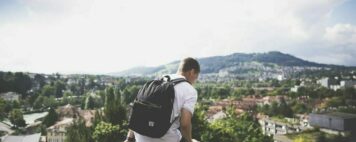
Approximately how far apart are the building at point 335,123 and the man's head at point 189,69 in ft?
170

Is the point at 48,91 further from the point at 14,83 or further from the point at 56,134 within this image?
the point at 56,134

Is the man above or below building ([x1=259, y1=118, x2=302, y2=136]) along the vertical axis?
above

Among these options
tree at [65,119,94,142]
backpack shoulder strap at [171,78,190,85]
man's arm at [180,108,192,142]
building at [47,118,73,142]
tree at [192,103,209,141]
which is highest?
backpack shoulder strap at [171,78,190,85]

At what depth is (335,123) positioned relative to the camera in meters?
51.1

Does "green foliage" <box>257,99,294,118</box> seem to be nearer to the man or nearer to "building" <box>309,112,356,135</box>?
"building" <box>309,112,356,135</box>

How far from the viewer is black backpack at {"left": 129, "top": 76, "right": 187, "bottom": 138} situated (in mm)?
2498

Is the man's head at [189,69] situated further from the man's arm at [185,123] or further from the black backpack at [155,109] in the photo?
the man's arm at [185,123]

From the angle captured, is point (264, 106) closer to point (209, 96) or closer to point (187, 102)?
point (209, 96)

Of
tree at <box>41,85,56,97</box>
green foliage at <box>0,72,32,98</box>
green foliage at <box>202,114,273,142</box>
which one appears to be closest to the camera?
green foliage at <box>202,114,273,142</box>

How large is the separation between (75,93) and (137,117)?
364 ft

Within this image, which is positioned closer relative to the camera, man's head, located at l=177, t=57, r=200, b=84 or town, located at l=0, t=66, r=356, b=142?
man's head, located at l=177, t=57, r=200, b=84

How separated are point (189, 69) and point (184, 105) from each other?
278 mm

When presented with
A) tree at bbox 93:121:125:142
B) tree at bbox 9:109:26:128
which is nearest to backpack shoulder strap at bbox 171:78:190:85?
tree at bbox 93:121:125:142

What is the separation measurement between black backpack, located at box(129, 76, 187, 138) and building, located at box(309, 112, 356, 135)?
171ft
